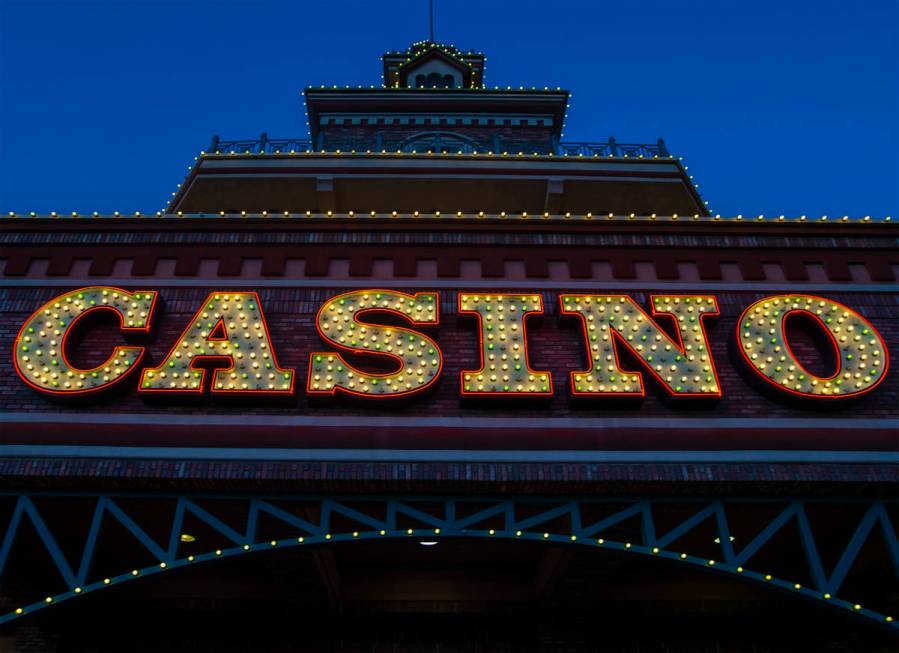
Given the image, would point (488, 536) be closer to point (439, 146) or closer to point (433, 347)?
point (433, 347)

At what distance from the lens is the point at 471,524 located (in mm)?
10445

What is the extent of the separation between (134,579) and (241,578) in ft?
14.8

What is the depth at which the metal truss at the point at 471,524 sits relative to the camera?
9.77 m

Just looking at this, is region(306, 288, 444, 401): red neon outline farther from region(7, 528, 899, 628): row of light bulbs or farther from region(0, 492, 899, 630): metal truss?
region(7, 528, 899, 628): row of light bulbs

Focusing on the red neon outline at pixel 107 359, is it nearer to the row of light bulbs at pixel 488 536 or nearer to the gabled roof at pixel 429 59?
the row of light bulbs at pixel 488 536

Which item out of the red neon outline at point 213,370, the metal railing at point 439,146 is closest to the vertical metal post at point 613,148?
the metal railing at point 439,146

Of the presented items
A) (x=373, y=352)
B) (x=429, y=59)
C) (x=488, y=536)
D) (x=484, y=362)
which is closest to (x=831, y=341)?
(x=484, y=362)

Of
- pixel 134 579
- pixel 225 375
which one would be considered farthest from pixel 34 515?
pixel 225 375

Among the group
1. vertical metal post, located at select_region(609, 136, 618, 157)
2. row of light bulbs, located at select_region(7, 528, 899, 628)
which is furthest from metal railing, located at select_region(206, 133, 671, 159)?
row of light bulbs, located at select_region(7, 528, 899, 628)

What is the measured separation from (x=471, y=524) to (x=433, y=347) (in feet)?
8.91

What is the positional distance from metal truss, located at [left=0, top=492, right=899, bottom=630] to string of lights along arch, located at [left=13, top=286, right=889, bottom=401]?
1500mm

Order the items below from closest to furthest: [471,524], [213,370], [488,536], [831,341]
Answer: [488,536] < [471,524] < [213,370] < [831,341]

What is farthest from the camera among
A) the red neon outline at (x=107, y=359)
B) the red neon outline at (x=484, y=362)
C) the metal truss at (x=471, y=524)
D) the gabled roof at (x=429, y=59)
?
the gabled roof at (x=429, y=59)

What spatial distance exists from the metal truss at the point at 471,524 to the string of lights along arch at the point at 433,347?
4.92ft
